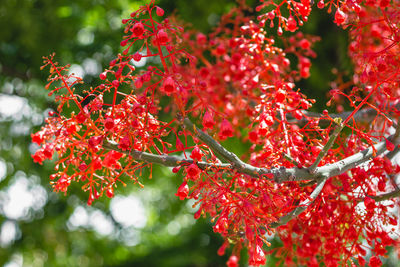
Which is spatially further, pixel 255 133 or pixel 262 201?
pixel 255 133

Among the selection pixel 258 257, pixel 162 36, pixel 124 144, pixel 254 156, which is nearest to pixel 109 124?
pixel 124 144

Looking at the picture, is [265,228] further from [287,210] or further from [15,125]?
[15,125]

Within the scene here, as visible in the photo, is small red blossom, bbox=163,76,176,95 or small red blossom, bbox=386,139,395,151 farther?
small red blossom, bbox=386,139,395,151

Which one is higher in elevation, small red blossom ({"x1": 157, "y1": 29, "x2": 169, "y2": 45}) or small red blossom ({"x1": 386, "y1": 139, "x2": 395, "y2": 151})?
small red blossom ({"x1": 157, "y1": 29, "x2": 169, "y2": 45})

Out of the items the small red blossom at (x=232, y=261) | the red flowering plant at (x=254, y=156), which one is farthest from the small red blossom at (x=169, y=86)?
the small red blossom at (x=232, y=261)

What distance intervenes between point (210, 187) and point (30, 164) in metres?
1.35

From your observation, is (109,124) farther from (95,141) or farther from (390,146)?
(390,146)

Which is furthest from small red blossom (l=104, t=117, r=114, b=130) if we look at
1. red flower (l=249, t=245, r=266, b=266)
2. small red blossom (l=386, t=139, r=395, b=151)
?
small red blossom (l=386, t=139, r=395, b=151)

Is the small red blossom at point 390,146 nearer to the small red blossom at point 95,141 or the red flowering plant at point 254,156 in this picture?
the red flowering plant at point 254,156

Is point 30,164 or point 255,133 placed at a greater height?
point 30,164

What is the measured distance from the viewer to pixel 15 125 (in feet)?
6.19

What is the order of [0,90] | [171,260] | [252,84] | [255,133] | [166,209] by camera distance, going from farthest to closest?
[166,209], [171,260], [0,90], [252,84], [255,133]

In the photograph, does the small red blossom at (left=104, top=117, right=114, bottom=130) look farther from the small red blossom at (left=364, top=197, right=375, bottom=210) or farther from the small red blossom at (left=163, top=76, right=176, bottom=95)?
the small red blossom at (left=364, top=197, right=375, bottom=210)

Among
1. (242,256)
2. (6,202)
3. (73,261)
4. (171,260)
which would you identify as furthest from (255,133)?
(73,261)
